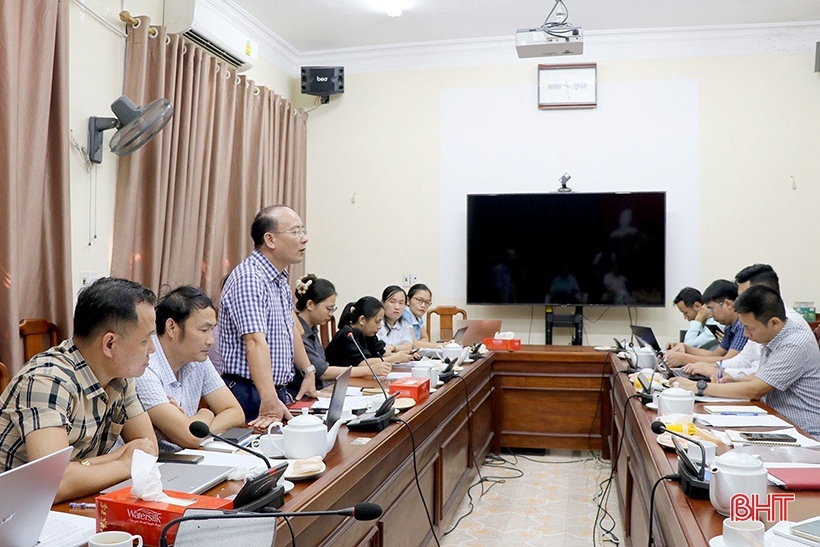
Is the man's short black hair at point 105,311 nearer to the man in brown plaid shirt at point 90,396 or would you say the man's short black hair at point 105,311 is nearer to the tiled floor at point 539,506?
the man in brown plaid shirt at point 90,396

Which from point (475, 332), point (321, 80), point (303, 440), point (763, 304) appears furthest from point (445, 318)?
point (303, 440)

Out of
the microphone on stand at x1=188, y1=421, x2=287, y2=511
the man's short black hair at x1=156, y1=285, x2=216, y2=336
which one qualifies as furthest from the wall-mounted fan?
the microphone on stand at x1=188, y1=421, x2=287, y2=511

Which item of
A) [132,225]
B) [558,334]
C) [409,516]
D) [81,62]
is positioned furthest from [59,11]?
[558,334]

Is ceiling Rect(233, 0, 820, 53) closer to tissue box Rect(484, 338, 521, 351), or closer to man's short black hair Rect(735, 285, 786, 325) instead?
tissue box Rect(484, 338, 521, 351)

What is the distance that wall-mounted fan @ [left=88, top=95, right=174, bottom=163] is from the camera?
332 cm

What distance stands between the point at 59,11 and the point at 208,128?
4.32ft

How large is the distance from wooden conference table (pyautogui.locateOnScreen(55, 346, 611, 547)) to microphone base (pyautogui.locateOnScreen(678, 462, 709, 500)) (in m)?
0.72

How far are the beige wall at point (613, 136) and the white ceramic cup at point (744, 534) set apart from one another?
14.4ft

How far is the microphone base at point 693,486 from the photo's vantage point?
1.42 meters

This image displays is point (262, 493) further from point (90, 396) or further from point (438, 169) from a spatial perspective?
point (438, 169)

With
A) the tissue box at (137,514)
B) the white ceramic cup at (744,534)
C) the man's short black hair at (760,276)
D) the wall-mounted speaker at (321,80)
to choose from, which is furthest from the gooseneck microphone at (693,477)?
the wall-mounted speaker at (321,80)

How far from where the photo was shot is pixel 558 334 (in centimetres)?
550

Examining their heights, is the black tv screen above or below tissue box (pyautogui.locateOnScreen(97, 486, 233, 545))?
above

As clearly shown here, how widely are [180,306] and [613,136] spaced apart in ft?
13.8
